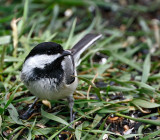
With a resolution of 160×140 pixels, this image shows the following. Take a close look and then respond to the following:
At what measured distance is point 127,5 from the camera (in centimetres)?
578

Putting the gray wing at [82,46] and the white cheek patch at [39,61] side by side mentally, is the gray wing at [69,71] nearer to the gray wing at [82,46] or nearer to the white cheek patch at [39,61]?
the white cheek patch at [39,61]

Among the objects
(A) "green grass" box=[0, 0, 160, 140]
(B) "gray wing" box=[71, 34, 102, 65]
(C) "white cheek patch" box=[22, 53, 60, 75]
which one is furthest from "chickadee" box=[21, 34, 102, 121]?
(B) "gray wing" box=[71, 34, 102, 65]

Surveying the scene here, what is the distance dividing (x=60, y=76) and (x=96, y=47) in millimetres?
1690

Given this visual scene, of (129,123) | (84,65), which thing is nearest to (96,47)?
(84,65)

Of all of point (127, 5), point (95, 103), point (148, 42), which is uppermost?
point (127, 5)

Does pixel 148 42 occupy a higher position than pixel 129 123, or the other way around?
pixel 148 42

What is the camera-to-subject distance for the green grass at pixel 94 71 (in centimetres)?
295

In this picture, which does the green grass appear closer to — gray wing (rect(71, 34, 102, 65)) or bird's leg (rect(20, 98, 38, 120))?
bird's leg (rect(20, 98, 38, 120))

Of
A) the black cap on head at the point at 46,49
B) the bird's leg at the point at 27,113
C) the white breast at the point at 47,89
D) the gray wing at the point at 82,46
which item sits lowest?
the bird's leg at the point at 27,113

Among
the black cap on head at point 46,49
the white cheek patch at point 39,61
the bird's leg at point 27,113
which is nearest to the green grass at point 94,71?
the bird's leg at point 27,113

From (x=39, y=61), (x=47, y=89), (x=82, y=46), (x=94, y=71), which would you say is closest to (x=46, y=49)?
(x=39, y=61)

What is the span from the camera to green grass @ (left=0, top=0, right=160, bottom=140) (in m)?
2.95

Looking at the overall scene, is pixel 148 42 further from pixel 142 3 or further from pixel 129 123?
pixel 129 123

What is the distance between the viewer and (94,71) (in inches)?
152
